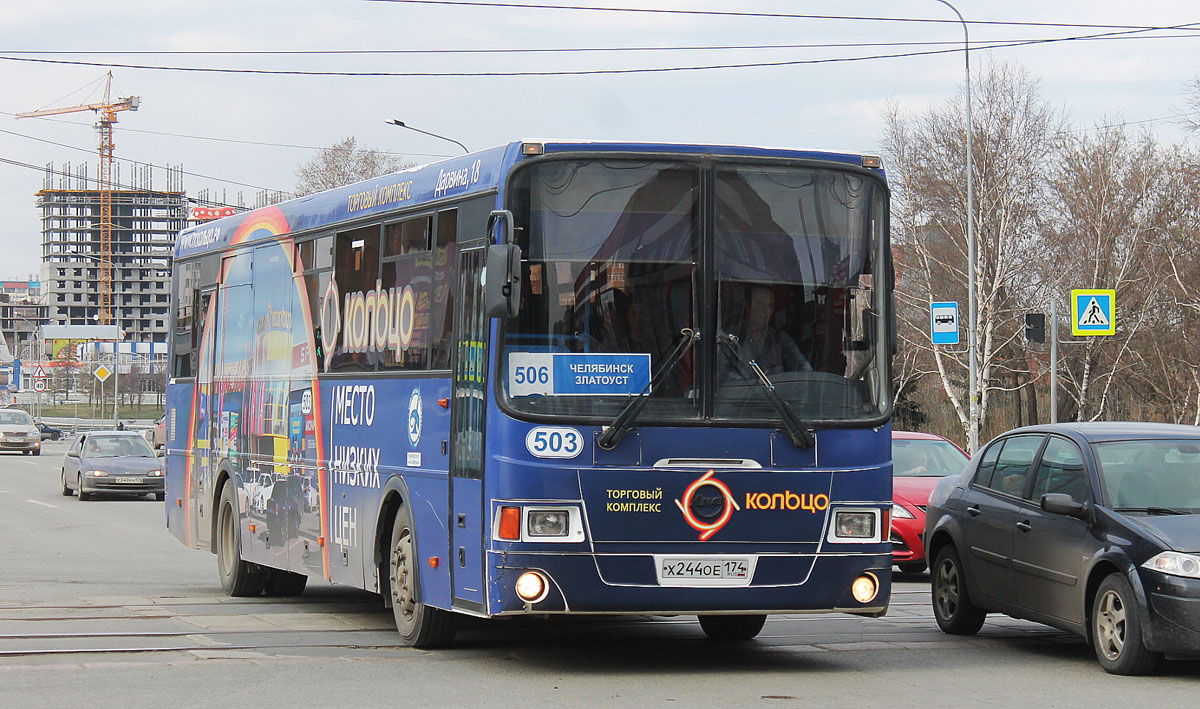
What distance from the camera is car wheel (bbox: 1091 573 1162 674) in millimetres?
9367

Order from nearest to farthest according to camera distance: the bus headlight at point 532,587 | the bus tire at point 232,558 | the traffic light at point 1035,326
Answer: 1. the bus headlight at point 532,587
2. the bus tire at point 232,558
3. the traffic light at point 1035,326

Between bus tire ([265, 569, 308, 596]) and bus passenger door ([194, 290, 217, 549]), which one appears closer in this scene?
bus tire ([265, 569, 308, 596])

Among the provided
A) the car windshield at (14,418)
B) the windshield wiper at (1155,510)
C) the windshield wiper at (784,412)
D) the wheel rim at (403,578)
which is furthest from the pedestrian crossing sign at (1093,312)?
the car windshield at (14,418)

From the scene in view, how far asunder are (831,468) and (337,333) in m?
4.29

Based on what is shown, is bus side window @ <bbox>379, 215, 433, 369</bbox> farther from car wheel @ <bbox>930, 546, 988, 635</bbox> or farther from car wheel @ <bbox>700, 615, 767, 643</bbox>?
car wheel @ <bbox>930, 546, 988, 635</bbox>

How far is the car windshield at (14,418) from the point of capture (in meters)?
61.5

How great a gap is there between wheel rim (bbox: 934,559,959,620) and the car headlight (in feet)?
8.63

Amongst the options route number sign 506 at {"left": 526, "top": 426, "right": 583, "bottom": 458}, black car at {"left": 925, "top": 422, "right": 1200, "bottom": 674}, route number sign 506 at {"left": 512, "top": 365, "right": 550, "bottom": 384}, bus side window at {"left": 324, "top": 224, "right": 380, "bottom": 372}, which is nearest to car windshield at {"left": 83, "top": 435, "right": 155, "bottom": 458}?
bus side window at {"left": 324, "top": 224, "right": 380, "bottom": 372}

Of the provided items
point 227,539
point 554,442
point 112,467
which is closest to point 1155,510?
point 554,442

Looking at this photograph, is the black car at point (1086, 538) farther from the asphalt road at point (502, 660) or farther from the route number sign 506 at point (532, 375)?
the route number sign 506 at point (532, 375)

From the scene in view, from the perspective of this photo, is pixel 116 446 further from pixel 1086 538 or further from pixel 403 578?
pixel 1086 538

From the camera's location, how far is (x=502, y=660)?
33.5 ft

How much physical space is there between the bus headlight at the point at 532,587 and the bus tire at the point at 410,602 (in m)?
1.47

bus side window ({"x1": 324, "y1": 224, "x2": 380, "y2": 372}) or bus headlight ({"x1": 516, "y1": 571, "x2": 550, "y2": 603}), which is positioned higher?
bus side window ({"x1": 324, "y1": 224, "x2": 380, "y2": 372})
